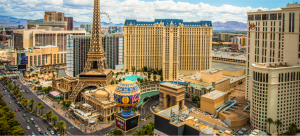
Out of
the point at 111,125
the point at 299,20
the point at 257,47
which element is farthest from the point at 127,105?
the point at 299,20

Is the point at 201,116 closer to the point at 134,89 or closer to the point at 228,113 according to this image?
the point at 228,113

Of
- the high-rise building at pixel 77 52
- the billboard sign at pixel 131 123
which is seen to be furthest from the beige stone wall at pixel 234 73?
the billboard sign at pixel 131 123

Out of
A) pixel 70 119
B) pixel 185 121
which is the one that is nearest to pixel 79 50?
pixel 70 119

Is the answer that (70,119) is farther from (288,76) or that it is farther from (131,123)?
(288,76)

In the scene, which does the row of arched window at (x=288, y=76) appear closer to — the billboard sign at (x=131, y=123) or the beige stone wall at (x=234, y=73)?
the billboard sign at (x=131, y=123)

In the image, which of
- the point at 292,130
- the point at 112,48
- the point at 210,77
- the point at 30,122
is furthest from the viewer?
the point at 112,48

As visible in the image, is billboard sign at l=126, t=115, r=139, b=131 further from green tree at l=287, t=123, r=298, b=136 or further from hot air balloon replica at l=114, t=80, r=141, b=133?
green tree at l=287, t=123, r=298, b=136

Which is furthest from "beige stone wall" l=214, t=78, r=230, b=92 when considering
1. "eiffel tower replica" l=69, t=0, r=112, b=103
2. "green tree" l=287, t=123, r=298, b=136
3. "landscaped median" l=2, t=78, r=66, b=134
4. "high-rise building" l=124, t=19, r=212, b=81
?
"landscaped median" l=2, t=78, r=66, b=134
